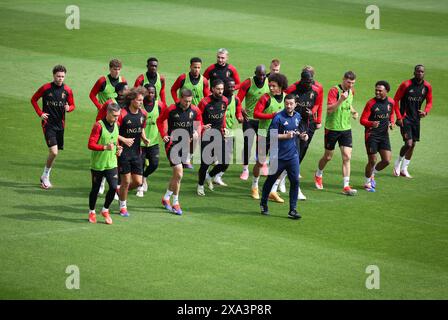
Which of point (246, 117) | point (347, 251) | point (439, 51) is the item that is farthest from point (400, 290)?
point (439, 51)

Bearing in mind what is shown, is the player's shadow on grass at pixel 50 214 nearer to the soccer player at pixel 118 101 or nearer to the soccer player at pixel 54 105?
the soccer player at pixel 118 101

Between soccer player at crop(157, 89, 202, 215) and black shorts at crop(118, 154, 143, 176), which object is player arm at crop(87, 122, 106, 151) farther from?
soccer player at crop(157, 89, 202, 215)

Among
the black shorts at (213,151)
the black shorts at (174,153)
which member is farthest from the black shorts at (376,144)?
the black shorts at (174,153)

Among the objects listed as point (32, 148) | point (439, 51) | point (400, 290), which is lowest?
point (400, 290)

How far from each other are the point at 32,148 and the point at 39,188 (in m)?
3.63

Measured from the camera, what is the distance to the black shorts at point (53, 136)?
2058 cm

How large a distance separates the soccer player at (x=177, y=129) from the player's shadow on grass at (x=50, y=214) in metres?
1.86

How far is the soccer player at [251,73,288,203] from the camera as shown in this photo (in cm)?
2003

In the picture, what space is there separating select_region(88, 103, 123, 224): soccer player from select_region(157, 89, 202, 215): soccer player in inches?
56.6

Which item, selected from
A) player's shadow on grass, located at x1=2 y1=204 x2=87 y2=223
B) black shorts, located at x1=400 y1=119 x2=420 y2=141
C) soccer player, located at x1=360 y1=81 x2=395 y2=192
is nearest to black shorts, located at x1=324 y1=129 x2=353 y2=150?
soccer player, located at x1=360 y1=81 x2=395 y2=192

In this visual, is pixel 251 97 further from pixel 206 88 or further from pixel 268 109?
pixel 268 109

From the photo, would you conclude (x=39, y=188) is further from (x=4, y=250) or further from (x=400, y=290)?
(x=400, y=290)

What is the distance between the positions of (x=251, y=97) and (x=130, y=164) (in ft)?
14.9

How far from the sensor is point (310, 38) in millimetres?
39312
